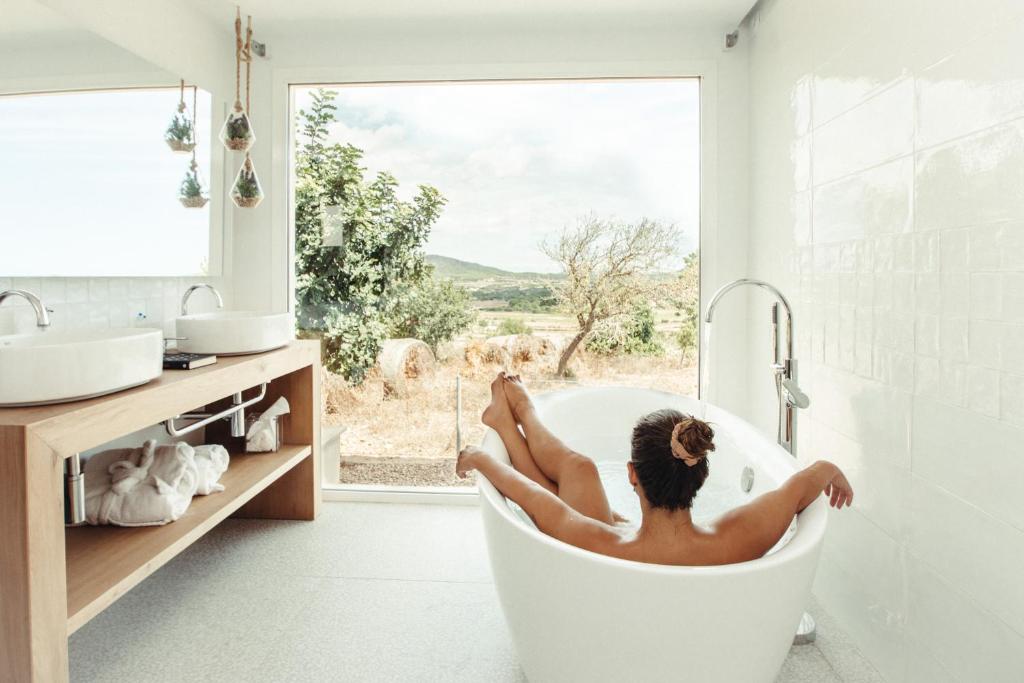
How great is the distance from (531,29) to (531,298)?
135cm

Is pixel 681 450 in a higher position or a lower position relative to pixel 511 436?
higher

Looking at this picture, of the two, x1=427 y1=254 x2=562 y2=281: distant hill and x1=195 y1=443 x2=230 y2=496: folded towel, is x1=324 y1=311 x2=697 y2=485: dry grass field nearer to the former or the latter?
x1=427 y1=254 x2=562 y2=281: distant hill

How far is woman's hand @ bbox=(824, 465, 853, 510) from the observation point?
168 centimetres

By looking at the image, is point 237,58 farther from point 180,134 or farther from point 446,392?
point 446,392

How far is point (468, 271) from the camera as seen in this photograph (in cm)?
348

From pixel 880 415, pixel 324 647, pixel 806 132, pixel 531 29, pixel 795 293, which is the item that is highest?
pixel 531 29

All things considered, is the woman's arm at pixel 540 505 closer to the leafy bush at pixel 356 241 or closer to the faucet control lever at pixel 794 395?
the faucet control lever at pixel 794 395

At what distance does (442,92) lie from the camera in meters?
3.44

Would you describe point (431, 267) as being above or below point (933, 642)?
above

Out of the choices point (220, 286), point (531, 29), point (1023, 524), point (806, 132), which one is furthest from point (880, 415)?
point (220, 286)

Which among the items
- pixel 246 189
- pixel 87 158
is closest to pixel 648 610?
pixel 87 158

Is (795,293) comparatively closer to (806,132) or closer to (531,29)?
(806,132)

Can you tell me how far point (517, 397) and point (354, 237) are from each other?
1.55m

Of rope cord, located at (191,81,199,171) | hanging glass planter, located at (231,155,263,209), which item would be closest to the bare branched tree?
hanging glass planter, located at (231,155,263,209)
